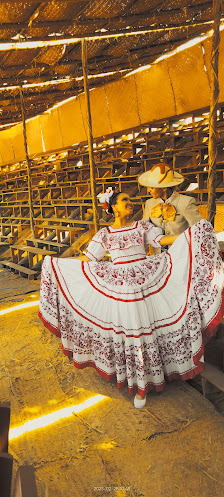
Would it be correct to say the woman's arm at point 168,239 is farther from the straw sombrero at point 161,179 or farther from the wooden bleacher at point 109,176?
the wooden bleacher at point 109,176

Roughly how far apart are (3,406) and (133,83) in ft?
31.4

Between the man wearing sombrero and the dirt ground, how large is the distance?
55.3 inches

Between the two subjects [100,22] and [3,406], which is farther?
[100,22]

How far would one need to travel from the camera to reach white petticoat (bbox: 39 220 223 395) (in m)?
2.59

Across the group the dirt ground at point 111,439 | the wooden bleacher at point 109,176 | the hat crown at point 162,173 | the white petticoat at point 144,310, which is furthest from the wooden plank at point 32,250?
the white petticoat at point 144,310

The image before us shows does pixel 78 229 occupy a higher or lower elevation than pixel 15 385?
higher

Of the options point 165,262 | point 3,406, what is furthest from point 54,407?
point 3,406

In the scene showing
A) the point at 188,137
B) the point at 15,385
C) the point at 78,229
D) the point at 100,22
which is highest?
the point at 100,22

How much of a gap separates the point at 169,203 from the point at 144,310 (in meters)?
1.16

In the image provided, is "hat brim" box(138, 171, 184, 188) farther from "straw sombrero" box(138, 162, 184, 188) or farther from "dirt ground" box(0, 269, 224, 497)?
"dirt ground" box(0, 269, 224, 497)

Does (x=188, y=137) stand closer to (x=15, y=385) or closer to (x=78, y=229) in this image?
(x=78, y=229)

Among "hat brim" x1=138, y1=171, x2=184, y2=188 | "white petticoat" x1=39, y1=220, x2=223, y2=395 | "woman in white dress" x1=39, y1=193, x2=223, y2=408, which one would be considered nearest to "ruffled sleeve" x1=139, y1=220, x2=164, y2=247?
"woman in white dress" x1=39, y1=193, x2=223, y2=408

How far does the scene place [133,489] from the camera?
2002 millimetres

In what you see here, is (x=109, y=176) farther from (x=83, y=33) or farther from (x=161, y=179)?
(x=161, y=179)
